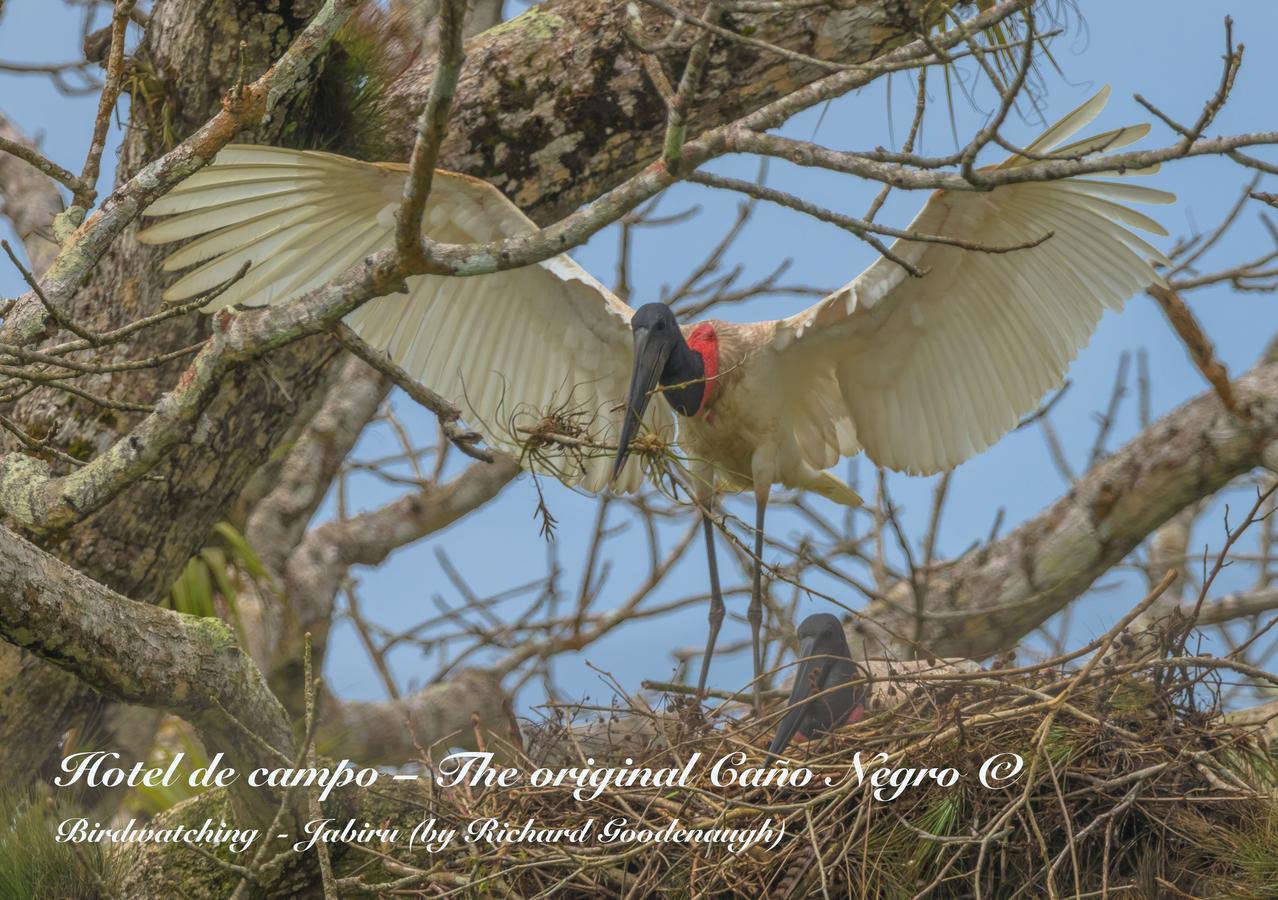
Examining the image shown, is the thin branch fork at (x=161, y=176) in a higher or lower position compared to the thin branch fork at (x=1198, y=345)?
lower

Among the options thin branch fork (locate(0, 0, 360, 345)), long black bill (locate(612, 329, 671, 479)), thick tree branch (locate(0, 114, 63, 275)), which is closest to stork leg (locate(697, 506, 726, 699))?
long black bill (locate(612, 329, 671, 479))

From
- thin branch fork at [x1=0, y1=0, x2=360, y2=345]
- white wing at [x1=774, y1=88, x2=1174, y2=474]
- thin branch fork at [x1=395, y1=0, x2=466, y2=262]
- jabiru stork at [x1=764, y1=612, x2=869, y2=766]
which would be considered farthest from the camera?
white wing at [x1=774, y1=88, x2=1174, y2=474]

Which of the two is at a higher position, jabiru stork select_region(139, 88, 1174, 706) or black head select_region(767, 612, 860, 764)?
jabiru stork select_region(139, 88, 1174, 706)

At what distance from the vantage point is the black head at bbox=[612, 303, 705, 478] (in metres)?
4.68

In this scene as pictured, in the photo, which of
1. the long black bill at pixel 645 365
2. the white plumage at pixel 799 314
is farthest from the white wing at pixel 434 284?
the long black bill at pixel 645 365

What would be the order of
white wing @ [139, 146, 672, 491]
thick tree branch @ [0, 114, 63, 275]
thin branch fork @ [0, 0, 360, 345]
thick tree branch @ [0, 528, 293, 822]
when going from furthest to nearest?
thick tree branch @ [0, 114, 63, 275], white wing @ [139, 146, 672, 491], thin branch fork @ [0, 0, 360, 345], thick tree branch @ [0, 528, 293, 822]

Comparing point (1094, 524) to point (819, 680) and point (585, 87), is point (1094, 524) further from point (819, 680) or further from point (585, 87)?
point (585, 87)

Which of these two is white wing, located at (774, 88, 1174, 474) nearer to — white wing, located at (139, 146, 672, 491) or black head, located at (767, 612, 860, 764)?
white wing, located at (139, 146, 672, 491)

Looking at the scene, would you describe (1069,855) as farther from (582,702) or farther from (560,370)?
(560,370)

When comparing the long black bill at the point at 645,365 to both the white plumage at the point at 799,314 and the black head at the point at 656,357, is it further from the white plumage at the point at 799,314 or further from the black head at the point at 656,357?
the white plumage at the point at 799,314

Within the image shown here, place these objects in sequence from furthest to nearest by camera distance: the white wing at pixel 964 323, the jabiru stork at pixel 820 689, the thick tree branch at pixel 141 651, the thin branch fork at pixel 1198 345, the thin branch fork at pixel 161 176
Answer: the thin branch fork at pixel 1198 345, the white wing at pixel 964 323, the jabiru stork at pixel 820 689, the thin branch fork at pixel 161 176, the thick tree branch at pixel 141 651

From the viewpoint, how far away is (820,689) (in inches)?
178

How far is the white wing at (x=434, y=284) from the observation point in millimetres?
4305

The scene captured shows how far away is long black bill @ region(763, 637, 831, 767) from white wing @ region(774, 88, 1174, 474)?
3.10 feet
